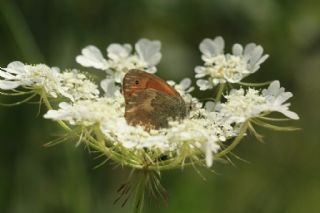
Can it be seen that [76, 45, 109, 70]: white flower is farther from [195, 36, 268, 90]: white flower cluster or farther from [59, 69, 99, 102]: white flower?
[195, 36, 268, 90]: white flower cluster

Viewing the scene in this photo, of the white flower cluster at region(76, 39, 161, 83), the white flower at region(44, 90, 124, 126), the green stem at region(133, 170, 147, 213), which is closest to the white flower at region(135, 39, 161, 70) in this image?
the white flower cluster at region(76, 39, 161, 83)

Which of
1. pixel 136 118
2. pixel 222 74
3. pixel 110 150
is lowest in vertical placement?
pixel 110 150

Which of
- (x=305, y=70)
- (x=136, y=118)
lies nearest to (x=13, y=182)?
(x=136, y=118)

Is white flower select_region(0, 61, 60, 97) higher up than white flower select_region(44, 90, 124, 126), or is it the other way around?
white flower select_region(0, 61, 60, 97)

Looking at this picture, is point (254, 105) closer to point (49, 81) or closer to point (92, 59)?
point (49, 81)

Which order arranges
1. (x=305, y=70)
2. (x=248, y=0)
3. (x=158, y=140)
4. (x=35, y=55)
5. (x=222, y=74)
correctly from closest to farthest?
1. (x=158, y=140)
2. (x=222, y=74)
3. (x=35, y=55)
4. (x=248, y=0)
5. (x=305, y=70)

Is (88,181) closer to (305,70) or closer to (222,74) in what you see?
(222,74)

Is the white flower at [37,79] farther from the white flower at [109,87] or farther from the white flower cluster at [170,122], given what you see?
the white flower at [109,87]
